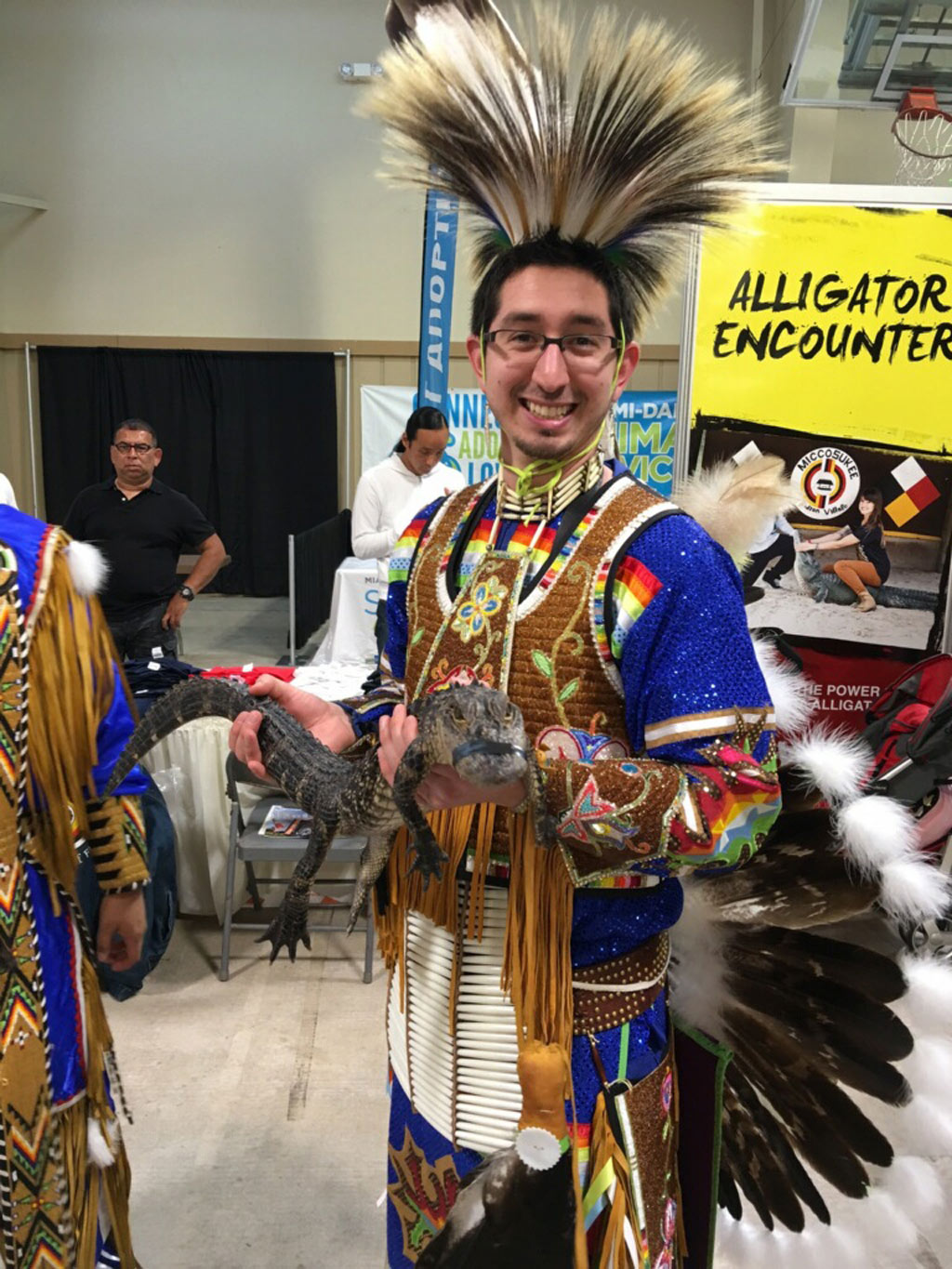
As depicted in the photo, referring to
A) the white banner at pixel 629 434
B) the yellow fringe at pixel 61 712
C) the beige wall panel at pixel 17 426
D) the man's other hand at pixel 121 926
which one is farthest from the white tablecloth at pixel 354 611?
the beige wall panel at pixel 17 426

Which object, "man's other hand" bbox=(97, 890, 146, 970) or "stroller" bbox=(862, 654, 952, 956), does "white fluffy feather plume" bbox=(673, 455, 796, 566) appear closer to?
"stroller" bbox=(862, 654, 952, 956)

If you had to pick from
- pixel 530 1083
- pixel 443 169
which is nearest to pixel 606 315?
pixel 443 169

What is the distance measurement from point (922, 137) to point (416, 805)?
3.97 meters

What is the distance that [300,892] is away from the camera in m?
1.19

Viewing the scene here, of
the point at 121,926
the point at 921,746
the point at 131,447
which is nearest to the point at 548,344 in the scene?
the point at 121,926

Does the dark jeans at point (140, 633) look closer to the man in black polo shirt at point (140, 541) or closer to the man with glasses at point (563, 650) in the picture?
the man in black polo shirt at point (140, 541)

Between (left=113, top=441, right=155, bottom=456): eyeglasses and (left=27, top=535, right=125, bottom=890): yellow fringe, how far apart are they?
297 centimetres

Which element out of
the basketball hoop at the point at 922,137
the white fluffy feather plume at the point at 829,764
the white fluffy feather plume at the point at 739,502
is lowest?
the white fluffy feather plume at the point at 829,764

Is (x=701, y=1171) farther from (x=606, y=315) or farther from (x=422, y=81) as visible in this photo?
(x=422, y=81)

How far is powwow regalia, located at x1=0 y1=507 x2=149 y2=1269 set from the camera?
1.33m

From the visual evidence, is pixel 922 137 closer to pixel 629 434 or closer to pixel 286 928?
pixel 629 434

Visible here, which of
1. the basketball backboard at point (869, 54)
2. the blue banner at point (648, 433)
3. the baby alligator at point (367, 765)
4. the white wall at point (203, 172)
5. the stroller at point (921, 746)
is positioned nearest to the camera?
the baby alligator at point (367, 765)

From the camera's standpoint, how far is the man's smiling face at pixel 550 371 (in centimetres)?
104

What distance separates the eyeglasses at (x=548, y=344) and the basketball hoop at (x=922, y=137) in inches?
128
